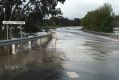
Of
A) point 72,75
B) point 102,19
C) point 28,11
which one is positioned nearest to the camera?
point 72,75

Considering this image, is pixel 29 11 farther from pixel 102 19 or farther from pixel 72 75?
pixel 102 19

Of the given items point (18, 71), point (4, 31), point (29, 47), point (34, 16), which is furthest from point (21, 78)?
point (34, 16)

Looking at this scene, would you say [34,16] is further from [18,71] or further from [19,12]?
[18,71]

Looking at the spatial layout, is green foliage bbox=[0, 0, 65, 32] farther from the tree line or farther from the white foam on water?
the white foam on water

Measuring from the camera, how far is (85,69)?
13367 millimetres

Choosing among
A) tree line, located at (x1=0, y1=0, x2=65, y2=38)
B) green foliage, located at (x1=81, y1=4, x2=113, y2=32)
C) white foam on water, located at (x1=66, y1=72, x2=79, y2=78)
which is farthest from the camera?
green foliage, located at (x1=81, y1=4, x2=113, y2=32)

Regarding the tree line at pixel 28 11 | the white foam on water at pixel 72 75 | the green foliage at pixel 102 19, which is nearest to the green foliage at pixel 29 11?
the tree line at pixel 28 11

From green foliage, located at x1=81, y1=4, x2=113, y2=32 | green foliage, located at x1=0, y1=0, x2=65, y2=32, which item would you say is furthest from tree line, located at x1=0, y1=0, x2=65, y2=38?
green foliage, located at x1=81, y1=4, x2=113, y2=32

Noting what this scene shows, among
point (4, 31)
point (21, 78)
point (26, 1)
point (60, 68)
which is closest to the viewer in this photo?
point (21, 78)

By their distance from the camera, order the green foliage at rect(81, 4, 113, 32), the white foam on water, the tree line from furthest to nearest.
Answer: the green foliage at rect(81, 4, 113, 32)
the tree line
the white foam on water

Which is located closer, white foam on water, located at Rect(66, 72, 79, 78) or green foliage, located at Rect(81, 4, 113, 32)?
white foam on water, located at Rect(66, 72, 79, 78)

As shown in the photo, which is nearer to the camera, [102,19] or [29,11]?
[29,11]

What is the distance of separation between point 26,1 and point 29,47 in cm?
2363

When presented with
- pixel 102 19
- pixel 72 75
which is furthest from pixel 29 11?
pixel 102 19
